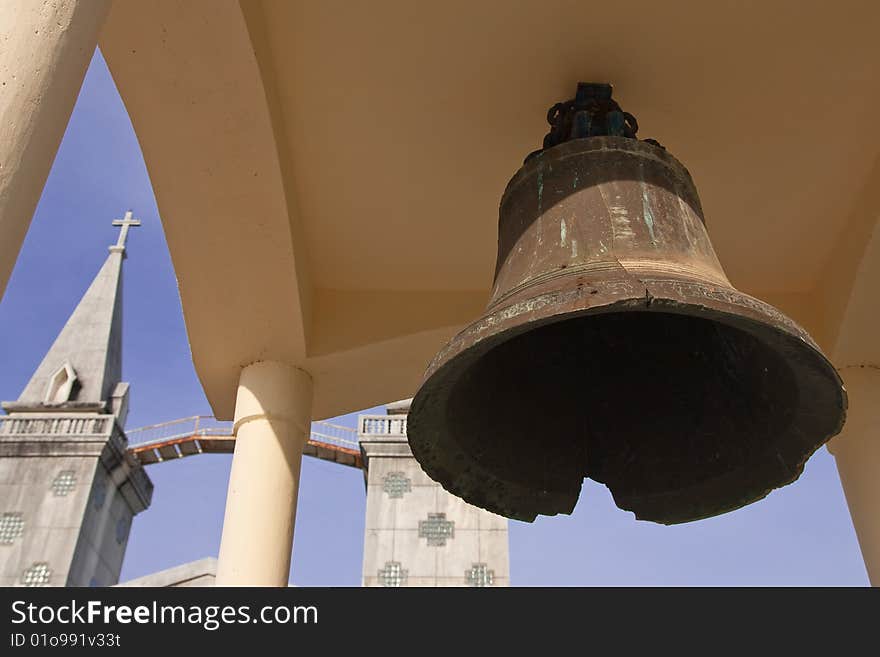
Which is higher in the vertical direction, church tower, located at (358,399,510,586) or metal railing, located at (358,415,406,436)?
metal railing, located at (358,415,406,436)

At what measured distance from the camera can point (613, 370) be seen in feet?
10.4

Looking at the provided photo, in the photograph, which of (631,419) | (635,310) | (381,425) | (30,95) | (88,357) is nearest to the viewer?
(30,95)

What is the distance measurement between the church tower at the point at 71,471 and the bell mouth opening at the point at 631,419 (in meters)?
22.0

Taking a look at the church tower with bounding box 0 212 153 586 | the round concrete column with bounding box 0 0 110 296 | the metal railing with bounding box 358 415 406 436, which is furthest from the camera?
the church tower with bounding box 0 212 153 586

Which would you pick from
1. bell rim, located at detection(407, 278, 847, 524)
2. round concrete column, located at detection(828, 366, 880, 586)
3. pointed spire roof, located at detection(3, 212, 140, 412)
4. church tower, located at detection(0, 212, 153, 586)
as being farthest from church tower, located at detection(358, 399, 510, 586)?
bell rim, located at detection(407, 278, 847, 524)

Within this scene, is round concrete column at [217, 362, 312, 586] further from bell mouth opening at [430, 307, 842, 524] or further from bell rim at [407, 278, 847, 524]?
bell rim at [407, 278, 847, 524]

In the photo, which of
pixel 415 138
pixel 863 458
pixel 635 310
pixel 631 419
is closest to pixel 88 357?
pixel 415 138

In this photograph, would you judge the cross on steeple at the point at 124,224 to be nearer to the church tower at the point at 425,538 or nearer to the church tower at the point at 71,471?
the church tower at the point at 71,471

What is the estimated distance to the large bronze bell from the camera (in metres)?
2.32

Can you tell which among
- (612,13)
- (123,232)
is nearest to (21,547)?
(123,232)

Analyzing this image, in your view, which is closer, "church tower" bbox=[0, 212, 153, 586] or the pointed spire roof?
"church tower" bbox=[0, 212, 153, 586]

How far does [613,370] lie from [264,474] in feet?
4.90

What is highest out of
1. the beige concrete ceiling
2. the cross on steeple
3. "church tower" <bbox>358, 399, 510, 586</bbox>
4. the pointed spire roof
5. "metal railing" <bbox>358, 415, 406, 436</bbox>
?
the cross on steeple

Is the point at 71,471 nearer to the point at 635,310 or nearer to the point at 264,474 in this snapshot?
the point at 264,474
